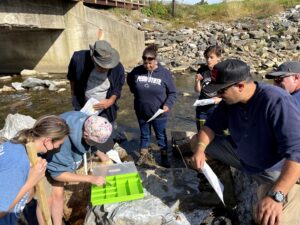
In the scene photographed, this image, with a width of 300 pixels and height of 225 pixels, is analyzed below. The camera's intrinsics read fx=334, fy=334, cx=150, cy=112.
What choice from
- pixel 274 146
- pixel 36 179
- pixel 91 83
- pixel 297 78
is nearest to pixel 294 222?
pixel 274 146

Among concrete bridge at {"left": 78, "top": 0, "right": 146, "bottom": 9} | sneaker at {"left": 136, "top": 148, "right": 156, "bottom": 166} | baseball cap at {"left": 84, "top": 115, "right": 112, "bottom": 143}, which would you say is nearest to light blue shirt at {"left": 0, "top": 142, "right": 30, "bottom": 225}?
baseball cap at {"left": 84, "top": 115, "right": 112, "bottom": 143}

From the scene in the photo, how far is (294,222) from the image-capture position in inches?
99.8

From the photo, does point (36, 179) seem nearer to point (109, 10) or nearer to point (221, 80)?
point (221, 80)

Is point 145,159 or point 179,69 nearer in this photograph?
point 145,159

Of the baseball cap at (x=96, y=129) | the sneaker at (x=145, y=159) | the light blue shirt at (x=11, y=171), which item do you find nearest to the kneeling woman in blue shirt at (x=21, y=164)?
the light blue shirt at (x=11, y=171)

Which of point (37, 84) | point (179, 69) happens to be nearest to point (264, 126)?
point (37, 84)

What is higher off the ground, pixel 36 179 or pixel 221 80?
pixel 221 80

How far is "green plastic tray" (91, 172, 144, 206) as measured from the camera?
3.20 metres

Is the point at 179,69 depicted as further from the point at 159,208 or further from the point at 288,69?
the point at 159,208

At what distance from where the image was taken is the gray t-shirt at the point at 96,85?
15.6ft

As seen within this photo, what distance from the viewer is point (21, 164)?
2389 mm

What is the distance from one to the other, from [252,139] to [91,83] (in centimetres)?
271

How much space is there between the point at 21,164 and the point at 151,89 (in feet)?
9.24

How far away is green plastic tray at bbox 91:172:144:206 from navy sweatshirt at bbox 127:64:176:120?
1.65 m
